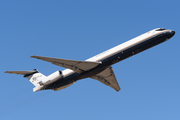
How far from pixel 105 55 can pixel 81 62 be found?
3.39 m

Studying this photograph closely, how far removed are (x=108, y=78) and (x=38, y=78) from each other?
11.6 metres

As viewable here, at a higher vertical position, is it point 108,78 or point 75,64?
point 75,64

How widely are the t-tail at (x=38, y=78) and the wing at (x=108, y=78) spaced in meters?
7.21

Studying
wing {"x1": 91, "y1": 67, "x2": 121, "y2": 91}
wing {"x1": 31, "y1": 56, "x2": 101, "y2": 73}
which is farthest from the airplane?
wing {"x1": 91, "y1": 67, "x2": 121, "y2": 91}

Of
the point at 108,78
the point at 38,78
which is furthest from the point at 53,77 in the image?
the point at 108,78

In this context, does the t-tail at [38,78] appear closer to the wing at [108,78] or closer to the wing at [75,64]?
the wing at [75,64]

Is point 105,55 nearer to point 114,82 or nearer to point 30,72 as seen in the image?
point 114,82

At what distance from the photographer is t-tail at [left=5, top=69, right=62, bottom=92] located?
106ft

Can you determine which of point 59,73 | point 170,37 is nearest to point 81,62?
point 59,73

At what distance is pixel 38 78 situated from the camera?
37.2 m

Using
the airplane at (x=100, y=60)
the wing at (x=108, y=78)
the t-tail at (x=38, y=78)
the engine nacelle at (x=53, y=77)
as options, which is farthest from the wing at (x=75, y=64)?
the wing at (x=108, y=78)

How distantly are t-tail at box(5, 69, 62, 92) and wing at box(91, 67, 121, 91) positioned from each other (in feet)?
23.7

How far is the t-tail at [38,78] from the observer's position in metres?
32.4

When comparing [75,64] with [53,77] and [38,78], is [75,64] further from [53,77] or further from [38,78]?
[38,78]
